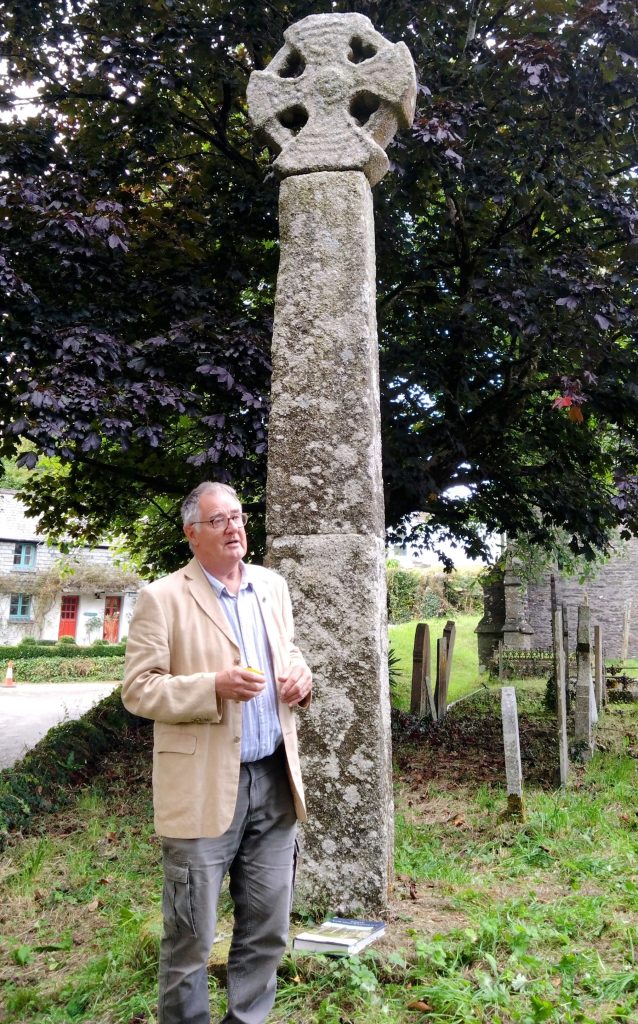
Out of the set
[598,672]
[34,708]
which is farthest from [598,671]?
[34,708]

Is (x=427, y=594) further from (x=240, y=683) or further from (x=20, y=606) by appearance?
(x=240, y=683)

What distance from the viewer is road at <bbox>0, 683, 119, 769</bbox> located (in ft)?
38.2

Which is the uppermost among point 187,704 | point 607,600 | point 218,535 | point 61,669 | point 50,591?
point 50,591

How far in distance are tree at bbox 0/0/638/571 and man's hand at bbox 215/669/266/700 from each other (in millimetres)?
3700

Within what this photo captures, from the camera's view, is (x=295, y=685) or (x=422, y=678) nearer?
(x=295, y=685)

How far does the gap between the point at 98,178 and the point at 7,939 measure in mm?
5850

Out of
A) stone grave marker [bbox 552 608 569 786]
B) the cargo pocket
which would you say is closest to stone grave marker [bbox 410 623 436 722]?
stone grave marker [bbox 552 608 569 786]

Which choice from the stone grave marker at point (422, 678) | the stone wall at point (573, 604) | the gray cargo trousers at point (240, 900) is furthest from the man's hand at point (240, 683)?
the stone wall at point (573, 604)

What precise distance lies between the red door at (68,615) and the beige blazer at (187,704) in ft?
105

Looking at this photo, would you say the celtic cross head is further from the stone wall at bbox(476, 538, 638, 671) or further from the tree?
the stone wall at bbox(476, 538, 638, 671)

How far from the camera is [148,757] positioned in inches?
336

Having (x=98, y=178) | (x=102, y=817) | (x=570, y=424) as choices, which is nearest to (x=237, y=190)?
(x=98, y=178)

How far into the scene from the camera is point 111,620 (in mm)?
33469

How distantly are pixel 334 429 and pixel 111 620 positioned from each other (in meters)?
31.2
